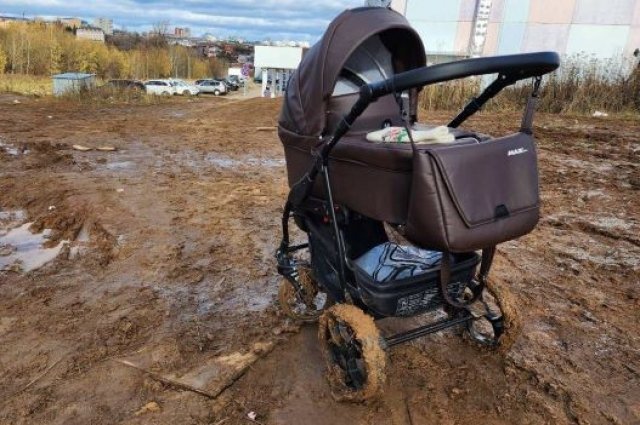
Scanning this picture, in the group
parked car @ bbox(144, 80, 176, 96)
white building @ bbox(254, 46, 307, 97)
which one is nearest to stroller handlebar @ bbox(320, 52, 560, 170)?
parked car @ bbox(144, 80, 176, 96)

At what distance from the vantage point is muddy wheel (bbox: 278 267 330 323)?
10.1ft

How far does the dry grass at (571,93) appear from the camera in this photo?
12961 millimetres

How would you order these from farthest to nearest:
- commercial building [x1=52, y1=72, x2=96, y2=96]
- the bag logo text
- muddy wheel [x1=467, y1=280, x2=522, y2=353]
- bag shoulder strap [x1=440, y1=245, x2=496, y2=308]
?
commercial building [x1=52, y1=72, x2=96, y2=96] → muddy wheel [x1=467, y1=280, x2=522, y2=353] → bag shoulder strap [x1=440, y1=245, x2=496, y2=308] → the bag logo text

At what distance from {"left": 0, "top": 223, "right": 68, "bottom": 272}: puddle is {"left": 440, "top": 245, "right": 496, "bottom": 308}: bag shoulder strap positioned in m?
3.63

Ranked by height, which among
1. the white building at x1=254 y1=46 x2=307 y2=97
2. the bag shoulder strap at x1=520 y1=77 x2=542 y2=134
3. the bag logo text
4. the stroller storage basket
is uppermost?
the white building at x1=254 y1=46 x2=307 y2=97

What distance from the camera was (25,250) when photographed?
4.57m

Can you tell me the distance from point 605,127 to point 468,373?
32.8 feet

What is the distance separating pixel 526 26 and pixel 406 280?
18.8 metres

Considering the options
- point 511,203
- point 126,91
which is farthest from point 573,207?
point 126,91

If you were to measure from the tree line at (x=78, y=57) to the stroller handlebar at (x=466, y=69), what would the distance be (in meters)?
45.6

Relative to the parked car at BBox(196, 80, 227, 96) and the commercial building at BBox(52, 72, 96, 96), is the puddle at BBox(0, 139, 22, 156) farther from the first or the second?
the parked car at BBox(196, 80, 227, 96)

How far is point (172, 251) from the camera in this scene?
4496 mm

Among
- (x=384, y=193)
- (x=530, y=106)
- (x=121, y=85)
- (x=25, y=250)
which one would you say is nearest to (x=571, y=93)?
(x=530, y=106)

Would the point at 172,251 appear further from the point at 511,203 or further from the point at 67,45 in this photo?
the point at 67,45
